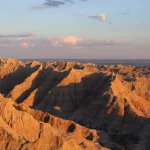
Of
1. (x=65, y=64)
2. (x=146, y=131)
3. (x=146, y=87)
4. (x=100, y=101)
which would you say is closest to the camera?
(x=146, y=131)

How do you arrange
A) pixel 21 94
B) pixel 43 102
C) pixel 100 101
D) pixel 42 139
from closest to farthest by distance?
pixel 42 139 → pixel 100 101 → pixel 43 102 → pixel 21 94

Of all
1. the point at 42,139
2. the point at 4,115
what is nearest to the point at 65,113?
the point at 4,115

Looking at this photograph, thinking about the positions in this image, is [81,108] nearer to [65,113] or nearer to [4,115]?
[65,113]

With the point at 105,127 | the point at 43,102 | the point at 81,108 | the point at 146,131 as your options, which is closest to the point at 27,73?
the point at 43,102

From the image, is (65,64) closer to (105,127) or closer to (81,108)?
(81,108)

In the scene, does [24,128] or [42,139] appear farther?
[24,128]

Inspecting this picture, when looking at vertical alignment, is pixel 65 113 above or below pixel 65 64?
below
